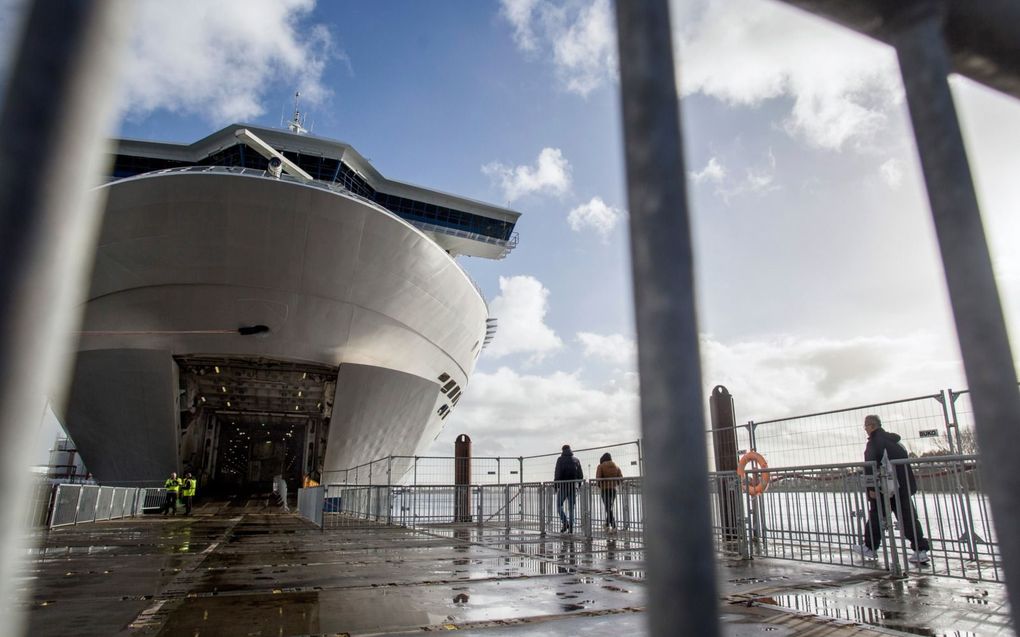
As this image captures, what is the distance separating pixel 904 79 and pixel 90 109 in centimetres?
161

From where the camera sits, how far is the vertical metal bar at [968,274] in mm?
1112

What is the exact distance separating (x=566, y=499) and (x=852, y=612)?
8.24 metres

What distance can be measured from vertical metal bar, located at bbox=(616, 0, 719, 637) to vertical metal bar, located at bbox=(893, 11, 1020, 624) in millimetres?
725

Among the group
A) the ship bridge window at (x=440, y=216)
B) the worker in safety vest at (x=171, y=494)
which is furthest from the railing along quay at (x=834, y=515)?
the ship bridge window at (x=440, y=216)

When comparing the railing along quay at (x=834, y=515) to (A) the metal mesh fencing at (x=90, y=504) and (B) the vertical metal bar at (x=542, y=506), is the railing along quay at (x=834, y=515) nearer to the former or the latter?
(B) the vertical metal bar at (x=542, y=506)

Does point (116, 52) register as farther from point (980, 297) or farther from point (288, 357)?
point (288, 357)

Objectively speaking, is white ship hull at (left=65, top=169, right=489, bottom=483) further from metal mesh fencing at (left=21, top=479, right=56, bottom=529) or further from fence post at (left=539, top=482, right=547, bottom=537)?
fence post at (left=539, top=482, right=547, bottom=537)

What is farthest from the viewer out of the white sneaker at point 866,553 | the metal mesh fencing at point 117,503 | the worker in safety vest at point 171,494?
the worker in safety vest at point 171,494

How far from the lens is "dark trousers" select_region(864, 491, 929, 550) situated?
5.98 metres

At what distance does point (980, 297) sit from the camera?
1.17 metres

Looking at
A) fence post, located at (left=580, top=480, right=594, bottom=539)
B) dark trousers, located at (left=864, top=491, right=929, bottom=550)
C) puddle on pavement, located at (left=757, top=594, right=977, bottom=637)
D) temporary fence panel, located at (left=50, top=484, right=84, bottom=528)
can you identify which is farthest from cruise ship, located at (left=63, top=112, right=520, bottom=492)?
puddle on pavement, located at (left=757, top=594, right=977, bottom=637)

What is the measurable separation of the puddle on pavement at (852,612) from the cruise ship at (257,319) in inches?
672

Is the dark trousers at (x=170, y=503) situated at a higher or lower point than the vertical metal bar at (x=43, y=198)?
lower

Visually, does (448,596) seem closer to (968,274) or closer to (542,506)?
(968,274)
